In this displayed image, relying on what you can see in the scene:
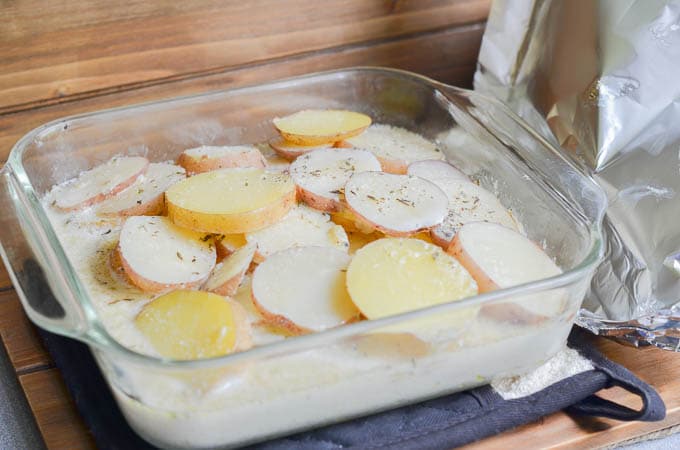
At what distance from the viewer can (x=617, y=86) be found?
3.72 ft

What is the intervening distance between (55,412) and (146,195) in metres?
0.30

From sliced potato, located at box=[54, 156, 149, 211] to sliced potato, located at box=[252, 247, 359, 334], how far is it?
0.97ft

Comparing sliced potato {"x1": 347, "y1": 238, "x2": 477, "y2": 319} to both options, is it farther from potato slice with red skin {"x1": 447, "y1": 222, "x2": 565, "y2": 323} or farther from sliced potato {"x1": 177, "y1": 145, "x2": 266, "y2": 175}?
sliced potato {"x1": 177, "y1": 145, "x2": 266, "y2": 175}

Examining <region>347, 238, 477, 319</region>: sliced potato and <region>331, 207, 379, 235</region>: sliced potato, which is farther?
<region>331, 207, 379, 235</region>: sliced potato

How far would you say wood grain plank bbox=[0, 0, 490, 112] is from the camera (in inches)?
46.3

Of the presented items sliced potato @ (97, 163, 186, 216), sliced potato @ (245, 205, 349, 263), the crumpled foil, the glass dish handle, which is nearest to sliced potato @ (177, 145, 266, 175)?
sliced potato @ (97, 163, 186, 216)

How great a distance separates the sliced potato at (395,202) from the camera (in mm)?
987

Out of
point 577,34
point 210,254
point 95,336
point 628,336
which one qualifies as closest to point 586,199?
point 628,336

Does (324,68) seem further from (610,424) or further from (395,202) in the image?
(610,424)

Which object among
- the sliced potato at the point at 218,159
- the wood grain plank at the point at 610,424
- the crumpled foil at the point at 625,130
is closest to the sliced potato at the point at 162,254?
the sliced potato at the point at 218,159

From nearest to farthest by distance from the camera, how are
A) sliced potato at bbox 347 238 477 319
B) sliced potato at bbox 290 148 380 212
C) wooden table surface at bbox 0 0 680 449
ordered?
sliced potato at bbox 347 238 477 319
wooden table surface at bbox 0 0 680 449
sliced potato at bbox 290 148 380 212

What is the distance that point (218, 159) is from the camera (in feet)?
3.70

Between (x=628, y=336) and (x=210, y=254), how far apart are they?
1.68ft

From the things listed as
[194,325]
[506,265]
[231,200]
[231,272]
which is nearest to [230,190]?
[231,200]
